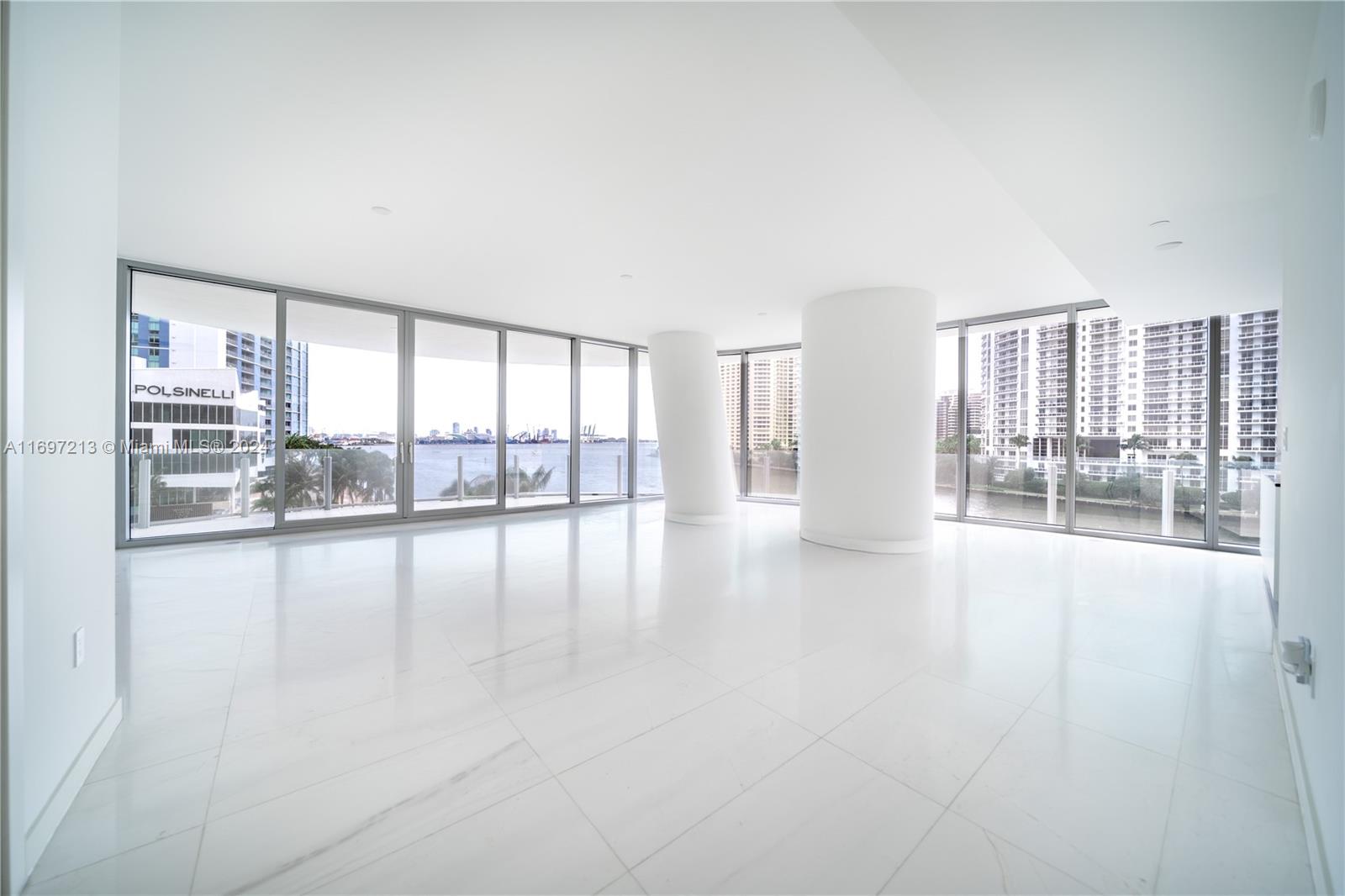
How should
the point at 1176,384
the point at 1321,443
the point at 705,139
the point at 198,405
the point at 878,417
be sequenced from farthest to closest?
the point at 1176,384, the point at 198,405, the point at 878,417, the point at 705,139, the point at 1321,443

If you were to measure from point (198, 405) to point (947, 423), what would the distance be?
997cm

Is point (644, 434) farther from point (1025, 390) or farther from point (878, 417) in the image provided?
point (1025, 390)

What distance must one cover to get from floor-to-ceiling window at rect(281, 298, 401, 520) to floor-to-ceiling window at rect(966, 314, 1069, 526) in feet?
27.9

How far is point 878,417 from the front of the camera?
6031mm

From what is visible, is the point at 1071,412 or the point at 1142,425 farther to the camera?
the point at 1071,412

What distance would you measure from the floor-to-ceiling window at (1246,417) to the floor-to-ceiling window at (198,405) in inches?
446

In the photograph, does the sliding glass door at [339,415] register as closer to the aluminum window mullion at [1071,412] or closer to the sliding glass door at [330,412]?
the sliding glass door at [330,412]

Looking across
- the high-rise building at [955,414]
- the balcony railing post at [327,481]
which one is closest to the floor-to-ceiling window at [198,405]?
the balcony railing post at [327,481]

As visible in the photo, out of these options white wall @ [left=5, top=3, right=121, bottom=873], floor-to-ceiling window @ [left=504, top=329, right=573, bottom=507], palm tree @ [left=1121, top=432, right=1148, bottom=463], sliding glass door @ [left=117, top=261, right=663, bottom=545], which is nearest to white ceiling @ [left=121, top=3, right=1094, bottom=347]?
white wall @ [left=5, top=3, right=121, bottom=873]

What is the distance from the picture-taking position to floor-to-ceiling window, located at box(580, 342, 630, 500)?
32.2 feet

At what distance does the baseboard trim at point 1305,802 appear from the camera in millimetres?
1523

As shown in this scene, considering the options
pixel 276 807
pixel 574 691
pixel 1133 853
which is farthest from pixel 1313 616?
pixel 276 807

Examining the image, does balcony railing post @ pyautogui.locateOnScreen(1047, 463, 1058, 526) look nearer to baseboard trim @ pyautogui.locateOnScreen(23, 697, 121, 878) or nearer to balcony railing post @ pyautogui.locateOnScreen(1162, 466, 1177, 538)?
balcony railing post @ pyautogui.locateOnScreen(1162, 466, 1177, 538)

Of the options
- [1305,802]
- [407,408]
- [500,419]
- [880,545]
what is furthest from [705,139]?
[500,419]
